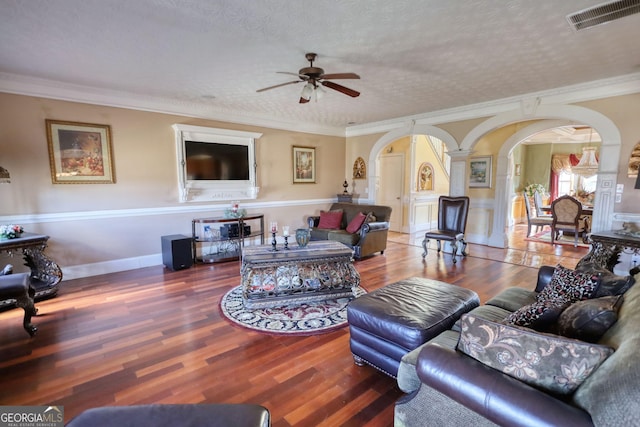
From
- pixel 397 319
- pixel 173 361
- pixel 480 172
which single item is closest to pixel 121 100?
pixel 173 361

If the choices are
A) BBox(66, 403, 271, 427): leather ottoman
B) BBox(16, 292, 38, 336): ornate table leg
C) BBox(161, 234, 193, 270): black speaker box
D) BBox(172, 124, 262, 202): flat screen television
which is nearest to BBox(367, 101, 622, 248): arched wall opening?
BBox(172, 124, 262, 202): flat screen television

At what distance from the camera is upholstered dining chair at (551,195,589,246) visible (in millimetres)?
6258

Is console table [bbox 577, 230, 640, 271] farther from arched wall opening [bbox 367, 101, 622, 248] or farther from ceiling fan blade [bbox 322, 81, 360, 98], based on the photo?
A: ceiling fan blade [bbox 322, 81, 360, 98]

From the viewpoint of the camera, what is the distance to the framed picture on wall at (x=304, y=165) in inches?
258

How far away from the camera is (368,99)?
190 inches

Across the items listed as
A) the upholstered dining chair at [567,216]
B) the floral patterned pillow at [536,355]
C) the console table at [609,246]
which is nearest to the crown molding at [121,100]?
the floral patterned pillow at [536,355]

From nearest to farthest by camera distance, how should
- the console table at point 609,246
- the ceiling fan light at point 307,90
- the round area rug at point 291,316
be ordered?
the round area rug at point 291,316 < the ceiling fan light at point 307,90 < the console table at point 609,246

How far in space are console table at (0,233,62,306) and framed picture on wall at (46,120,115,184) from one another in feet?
3.13

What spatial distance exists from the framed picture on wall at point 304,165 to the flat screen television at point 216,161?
1144 millimetres

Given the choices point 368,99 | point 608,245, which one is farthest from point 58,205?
point 608,245

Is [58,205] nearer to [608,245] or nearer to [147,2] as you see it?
[147,2]

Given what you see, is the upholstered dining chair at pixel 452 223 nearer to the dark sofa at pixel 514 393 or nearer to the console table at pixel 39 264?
the dark sofa at pixel 514 393

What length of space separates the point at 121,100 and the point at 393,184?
604cm

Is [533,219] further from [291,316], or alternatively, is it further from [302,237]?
[291,316]
